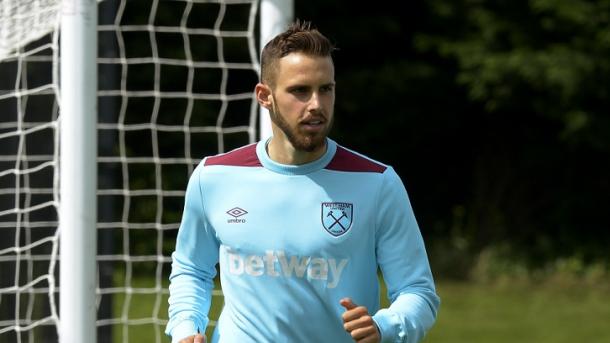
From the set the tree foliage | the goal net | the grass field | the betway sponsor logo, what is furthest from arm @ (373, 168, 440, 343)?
the tree foliage

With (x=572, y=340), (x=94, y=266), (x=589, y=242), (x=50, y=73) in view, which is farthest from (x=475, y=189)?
(x=94, y=266)

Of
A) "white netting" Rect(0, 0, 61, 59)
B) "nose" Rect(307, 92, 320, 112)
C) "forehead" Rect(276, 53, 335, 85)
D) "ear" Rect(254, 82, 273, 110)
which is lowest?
"nose" Rect(307, 92, 320, 112)

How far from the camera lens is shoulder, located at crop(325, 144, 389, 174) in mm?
3232

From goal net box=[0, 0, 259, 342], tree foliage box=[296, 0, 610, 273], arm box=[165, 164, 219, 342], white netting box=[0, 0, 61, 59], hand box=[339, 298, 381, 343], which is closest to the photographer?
hand box=[339, 298, 381, 343]

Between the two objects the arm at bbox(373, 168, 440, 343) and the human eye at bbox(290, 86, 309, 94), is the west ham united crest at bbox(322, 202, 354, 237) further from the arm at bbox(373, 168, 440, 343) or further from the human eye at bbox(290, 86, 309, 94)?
the human eye at bbox(290, 86, 309, 94)

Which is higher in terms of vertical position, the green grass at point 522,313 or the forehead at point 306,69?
the forehead at point 306,69

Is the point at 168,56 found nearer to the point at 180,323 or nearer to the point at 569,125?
the point at 569,125

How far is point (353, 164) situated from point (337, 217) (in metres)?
0.16

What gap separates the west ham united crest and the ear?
279 mm

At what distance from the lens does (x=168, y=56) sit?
16.1 metres

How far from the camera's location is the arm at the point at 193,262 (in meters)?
3.28

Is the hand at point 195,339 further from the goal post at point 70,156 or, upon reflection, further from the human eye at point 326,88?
the goal post at point 70,156

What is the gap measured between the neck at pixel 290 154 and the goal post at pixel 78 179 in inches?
40.5

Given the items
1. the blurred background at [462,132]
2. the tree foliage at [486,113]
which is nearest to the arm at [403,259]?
the blurred background at [462,132]
